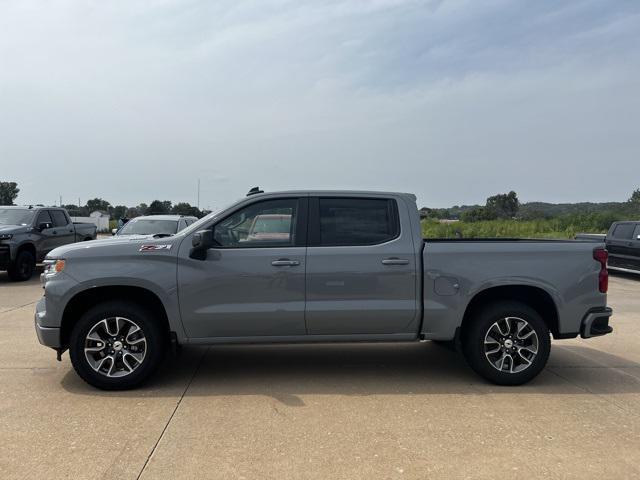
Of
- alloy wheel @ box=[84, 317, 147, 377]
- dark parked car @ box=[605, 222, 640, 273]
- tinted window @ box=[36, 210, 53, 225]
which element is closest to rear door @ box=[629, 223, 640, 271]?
dark parked car @ box=[605, 222, 640, 273]

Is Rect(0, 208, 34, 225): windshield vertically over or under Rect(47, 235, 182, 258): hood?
over

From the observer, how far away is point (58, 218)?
14688mm

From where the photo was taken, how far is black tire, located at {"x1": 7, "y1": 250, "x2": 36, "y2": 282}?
41.4 feet

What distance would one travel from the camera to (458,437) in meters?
3.90

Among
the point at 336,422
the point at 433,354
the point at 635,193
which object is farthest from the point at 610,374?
the point at 635,193

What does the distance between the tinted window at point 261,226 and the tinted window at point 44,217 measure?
34.4 feet

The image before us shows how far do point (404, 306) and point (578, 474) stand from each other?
6.71ft

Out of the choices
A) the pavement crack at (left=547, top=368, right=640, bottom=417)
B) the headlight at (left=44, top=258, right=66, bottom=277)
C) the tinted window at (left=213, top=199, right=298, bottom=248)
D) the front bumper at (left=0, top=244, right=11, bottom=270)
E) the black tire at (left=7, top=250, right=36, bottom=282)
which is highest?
the tinted window at (left=213, top=199, right=298, bottom=248)

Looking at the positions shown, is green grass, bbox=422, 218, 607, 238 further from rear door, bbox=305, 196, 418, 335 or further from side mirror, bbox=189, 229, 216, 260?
side mirror, bbox=189, 229, 216, 260

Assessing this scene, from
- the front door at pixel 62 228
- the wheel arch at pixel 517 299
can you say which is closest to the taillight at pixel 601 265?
the wheel arch at pixel 517 299

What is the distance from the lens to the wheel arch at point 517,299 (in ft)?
17.1

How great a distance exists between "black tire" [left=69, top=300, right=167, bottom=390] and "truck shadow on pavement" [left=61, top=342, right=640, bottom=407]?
0.11 m

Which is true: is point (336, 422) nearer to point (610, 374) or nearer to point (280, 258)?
point (280, 258)

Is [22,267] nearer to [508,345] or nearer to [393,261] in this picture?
[393,261]
